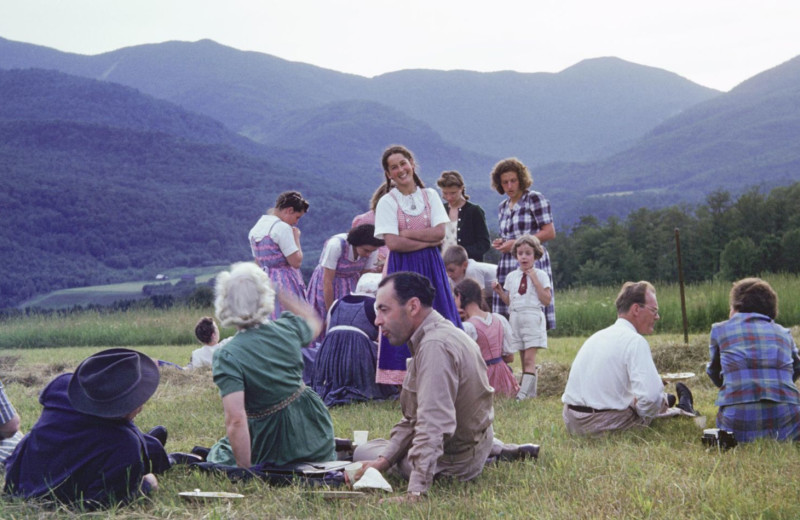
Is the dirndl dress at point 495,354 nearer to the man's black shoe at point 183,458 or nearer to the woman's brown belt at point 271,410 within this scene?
the woman's brown belt at point 271,410

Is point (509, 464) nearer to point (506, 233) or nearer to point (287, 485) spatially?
point (287, 485)

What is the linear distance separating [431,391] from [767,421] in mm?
A: 2517

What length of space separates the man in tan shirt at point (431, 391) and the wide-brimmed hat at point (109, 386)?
50.6 inches

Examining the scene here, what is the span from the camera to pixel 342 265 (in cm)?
937

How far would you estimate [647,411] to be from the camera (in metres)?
6.21

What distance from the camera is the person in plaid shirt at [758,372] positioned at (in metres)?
5.65

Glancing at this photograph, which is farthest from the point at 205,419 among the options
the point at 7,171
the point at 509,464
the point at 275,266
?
the point at 7,171

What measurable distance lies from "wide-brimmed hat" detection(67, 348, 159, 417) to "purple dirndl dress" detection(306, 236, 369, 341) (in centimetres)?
456

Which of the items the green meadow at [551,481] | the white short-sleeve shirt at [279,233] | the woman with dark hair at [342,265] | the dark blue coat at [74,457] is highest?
the white short-sleeve shirt at [279,233]

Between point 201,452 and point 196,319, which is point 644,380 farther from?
point 196,319

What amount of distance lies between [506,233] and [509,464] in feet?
14.1

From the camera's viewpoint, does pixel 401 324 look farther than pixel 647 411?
No

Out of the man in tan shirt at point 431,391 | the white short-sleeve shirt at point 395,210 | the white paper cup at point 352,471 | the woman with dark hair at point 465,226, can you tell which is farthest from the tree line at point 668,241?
the white paper cup at point 352,471

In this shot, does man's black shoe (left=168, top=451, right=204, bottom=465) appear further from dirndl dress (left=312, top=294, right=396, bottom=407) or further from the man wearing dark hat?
dirndl dress (left=312, top=294, right=396, bottom=407)
